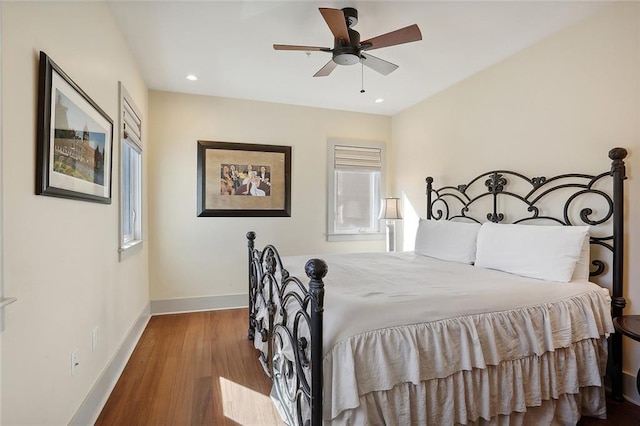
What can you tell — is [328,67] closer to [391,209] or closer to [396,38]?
[396,38]

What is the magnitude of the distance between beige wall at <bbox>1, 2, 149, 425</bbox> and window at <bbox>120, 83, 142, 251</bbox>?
33 centimetres

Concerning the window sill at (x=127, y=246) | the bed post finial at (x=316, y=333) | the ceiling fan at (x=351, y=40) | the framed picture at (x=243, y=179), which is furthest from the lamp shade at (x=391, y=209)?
the bed post finial at (x=316, y=333)

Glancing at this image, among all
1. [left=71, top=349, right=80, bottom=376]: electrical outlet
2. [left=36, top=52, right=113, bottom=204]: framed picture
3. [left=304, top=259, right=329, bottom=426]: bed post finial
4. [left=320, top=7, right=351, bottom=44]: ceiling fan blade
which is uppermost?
[left=320, top=7, right=351, bottom=44]: ceiling fan blade

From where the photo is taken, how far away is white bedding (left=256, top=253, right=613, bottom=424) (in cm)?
134

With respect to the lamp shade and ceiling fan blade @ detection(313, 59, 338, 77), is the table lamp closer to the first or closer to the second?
the lamp shade

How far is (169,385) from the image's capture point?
2.27m

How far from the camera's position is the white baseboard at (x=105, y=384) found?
1777mm

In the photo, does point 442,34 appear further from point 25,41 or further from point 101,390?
point 101,390

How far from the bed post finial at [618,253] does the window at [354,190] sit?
2.83 metres

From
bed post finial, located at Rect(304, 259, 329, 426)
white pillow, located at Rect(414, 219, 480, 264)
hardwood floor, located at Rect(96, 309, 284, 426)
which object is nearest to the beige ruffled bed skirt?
bed post finial, located at Rect(304, 259, 329, 426)

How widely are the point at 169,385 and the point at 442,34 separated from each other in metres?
3.35

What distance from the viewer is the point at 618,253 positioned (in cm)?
209

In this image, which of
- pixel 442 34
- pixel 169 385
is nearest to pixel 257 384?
pixel 169 385

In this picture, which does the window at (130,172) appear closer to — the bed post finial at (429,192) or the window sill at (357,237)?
the window sill at (357,237)
